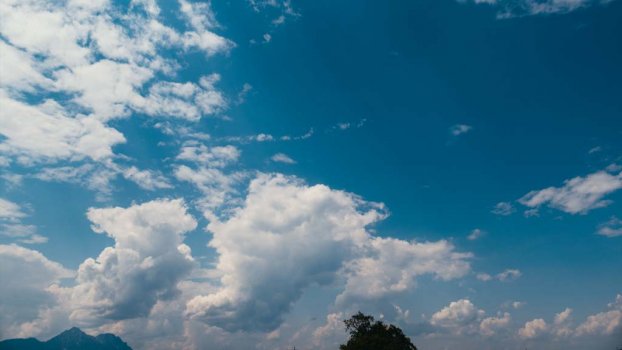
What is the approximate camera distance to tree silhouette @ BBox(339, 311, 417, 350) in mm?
95250

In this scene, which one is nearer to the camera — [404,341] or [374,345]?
[374,345]

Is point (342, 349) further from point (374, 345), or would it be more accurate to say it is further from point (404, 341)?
point (404, 341)

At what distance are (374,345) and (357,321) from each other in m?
11.7

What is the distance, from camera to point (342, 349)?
97.6m

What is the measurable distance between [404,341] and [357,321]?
514 inches

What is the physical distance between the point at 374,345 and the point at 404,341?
44.4ft

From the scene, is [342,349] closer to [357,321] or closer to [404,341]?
[357,321]

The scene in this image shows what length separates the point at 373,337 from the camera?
96.4m

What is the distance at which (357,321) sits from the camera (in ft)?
348

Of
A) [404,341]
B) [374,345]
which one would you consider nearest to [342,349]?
[374,345]

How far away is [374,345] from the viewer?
94.8 m

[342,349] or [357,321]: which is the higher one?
[357,321]

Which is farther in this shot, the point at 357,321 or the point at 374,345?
the point at 357,321

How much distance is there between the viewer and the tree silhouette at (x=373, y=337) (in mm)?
95250
